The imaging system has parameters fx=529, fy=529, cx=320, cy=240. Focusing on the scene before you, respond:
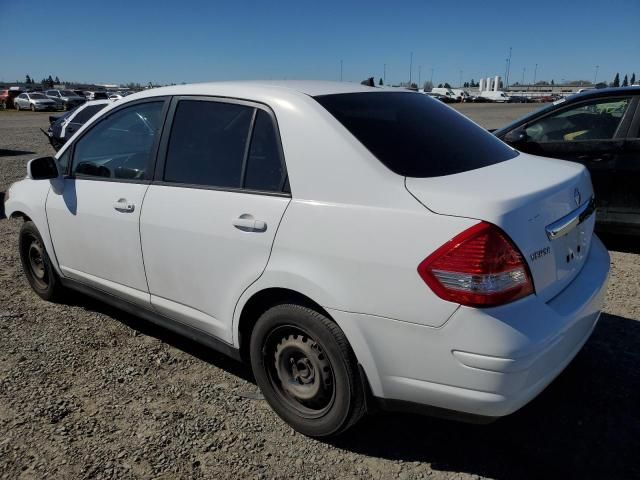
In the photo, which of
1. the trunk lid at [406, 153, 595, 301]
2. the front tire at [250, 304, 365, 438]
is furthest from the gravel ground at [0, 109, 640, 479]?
the trunk lid at [406, 153, 595, 301]

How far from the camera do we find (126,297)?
3.43m

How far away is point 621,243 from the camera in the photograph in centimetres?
562

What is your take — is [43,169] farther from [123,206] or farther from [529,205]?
[529,205]

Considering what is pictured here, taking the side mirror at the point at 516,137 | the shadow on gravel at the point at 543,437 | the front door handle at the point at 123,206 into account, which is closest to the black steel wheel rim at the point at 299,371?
the shadow on gravel at the point at 543,437

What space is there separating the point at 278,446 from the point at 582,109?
4.69m

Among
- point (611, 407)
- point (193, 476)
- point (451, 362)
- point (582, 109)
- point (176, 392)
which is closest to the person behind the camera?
point (451, 362)

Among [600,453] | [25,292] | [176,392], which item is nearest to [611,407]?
[600,453]

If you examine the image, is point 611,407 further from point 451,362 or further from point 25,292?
point 25,292

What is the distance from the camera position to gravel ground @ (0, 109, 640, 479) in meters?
2.45

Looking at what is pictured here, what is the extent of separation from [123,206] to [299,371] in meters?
1.49

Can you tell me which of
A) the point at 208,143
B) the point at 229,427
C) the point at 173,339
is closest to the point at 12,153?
the point at 173,339

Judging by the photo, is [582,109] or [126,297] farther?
[582,109]

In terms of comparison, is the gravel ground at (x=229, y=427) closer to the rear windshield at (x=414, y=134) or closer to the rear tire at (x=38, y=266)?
the rear tire at (x=38, y=266)

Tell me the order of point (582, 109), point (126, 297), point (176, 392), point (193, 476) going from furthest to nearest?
1. point (582, 109)
2. point (126, 297)
3. point (176, 392)
4. point (193, 476)
